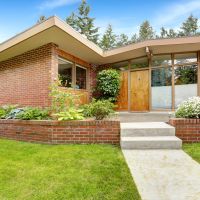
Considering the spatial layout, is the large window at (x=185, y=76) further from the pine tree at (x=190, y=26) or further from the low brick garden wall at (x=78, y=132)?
the pine tree at (x=190, y=26)

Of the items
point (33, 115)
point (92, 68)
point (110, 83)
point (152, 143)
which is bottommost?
point (152, 143)

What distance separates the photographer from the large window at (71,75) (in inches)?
336

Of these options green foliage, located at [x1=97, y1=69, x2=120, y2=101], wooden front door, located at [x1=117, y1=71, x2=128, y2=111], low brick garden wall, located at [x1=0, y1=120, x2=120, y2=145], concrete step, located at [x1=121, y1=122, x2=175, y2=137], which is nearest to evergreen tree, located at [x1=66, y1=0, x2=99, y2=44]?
wooden front door, located at [x1=117, y1=71, x2=128, y2=111]

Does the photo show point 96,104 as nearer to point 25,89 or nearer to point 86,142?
→ point 86,142

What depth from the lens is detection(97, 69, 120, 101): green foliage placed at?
980 cm

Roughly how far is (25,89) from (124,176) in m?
6.22

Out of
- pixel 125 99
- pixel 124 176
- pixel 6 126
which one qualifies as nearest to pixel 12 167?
pixel 124 176

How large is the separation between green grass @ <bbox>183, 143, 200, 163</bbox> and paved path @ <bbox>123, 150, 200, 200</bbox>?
Answer: 0.13 meters

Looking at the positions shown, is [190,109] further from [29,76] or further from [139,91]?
[29,76]

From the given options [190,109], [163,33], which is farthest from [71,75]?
[163,33]

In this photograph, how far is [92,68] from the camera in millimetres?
10781

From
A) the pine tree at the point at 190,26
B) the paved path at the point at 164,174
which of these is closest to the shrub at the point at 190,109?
the paved path at the point at 164,174

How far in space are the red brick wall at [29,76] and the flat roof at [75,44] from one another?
29 centimetres

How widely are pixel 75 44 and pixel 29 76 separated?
2.18 meters
